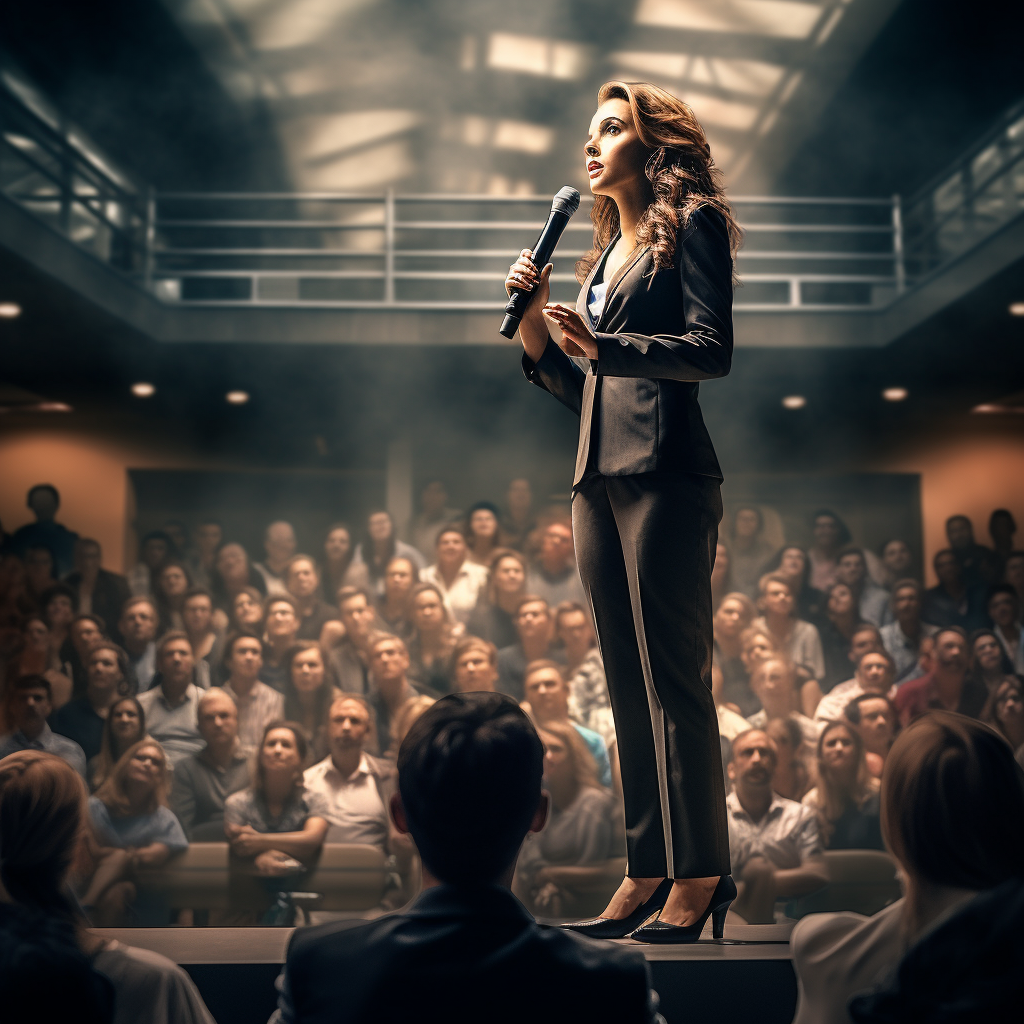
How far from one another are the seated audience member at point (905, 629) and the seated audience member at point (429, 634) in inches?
56.0

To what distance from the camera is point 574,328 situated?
98cm

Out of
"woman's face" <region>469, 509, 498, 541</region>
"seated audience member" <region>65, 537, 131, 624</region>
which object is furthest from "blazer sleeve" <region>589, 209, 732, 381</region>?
"seated audience member" <region>65, 537, 131, 624</region>

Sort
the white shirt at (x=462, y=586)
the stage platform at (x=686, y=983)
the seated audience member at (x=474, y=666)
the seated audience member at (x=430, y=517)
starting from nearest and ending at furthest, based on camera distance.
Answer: the stage platform at (x=686, y=983)
the seated audience member at (x=474, y=666)
the white shirt at (x=462, y=586)
the seated audience member at (x=430, y=517)

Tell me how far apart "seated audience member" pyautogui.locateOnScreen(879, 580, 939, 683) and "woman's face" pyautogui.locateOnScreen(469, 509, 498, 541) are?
4.58ft

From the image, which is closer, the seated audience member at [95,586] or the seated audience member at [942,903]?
the seated audience member at [942,903]

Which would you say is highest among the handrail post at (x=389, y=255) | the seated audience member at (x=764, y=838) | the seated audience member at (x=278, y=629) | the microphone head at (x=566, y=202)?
the handrail post at (x=389, y=255)

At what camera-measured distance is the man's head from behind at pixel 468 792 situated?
27.6 inches

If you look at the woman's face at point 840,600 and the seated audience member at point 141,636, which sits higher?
the woman's face at point 840,600

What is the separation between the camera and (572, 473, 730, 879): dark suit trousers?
3.34 feet

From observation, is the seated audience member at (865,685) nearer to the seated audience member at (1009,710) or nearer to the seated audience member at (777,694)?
the seated audience member at (777,694)

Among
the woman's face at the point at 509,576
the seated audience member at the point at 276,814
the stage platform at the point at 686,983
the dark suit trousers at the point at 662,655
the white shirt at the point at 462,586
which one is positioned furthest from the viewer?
the white shirt at the point at 462,586

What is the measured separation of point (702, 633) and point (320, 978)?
54 centimetres

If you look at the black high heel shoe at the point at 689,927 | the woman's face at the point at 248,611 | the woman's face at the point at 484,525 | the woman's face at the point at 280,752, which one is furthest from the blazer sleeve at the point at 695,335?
the woman's face at the point at 484,525

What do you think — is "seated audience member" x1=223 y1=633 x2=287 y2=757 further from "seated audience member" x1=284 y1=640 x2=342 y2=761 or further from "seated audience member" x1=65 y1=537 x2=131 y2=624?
"seated audience member" x1=65 y1=537 x2=131 y2=624
